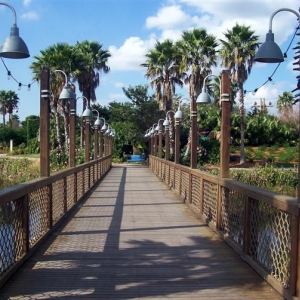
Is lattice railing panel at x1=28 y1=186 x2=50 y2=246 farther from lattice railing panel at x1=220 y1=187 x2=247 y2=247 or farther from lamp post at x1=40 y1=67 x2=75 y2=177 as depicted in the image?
lattice railing panel at x1=220 y1=187 x2=247 y2=247

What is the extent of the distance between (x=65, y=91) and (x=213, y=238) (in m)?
5.35

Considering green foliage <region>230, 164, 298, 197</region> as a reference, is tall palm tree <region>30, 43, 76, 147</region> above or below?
above

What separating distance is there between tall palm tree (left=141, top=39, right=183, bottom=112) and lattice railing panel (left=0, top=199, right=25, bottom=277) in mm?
29067

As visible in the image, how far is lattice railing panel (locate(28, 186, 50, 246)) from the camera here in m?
6.39

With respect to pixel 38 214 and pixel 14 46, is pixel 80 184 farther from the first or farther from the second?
pixel 14 46

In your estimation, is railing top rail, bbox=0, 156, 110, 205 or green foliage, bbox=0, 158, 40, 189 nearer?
railing top rail, bbox=0, 156, 110, 205

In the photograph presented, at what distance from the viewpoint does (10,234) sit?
511cm

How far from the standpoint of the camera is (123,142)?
1909 inches

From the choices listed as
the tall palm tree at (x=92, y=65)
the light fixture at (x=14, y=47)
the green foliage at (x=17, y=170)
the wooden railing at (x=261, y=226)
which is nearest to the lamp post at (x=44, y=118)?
the light fixture at (x=14, y=47)

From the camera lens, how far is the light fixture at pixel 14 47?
5.97 metres

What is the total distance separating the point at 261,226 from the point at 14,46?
11.9 feet

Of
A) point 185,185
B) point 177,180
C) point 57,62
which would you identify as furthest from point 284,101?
point 185,185

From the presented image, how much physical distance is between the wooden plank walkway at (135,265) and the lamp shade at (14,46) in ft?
8.26

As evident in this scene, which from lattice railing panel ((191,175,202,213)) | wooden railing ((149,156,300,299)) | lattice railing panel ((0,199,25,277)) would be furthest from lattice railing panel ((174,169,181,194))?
lattice railing panel ((0,199,25,277))
